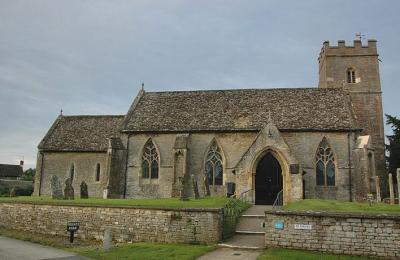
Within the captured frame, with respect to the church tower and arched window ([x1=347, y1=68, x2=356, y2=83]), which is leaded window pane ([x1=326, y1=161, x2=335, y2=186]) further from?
arched window ([x1=347, y1=68, x2=356, y2=83])

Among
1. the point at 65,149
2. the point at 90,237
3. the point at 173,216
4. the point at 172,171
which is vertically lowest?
the point at 90,237

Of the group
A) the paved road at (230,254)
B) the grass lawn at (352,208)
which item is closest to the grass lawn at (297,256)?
the paved road at (230,254)

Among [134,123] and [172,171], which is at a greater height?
[134,123]

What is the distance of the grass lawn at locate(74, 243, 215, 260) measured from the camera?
1581 cm

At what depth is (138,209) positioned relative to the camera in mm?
21125

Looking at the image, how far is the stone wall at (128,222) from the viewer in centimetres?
1906

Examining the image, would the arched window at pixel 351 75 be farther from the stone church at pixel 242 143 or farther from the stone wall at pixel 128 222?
the stone wall at pixel 128 222

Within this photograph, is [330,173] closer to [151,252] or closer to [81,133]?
[151,252]

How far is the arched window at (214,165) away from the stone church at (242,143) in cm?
9

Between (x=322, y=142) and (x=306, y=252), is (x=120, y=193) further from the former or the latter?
(x=306, y=252)

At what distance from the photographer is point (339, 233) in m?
15.9

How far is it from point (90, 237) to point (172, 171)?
37.6 ft

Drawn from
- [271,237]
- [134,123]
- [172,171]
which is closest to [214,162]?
[172,171]

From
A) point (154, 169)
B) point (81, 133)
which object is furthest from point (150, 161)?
point (81, 133)
